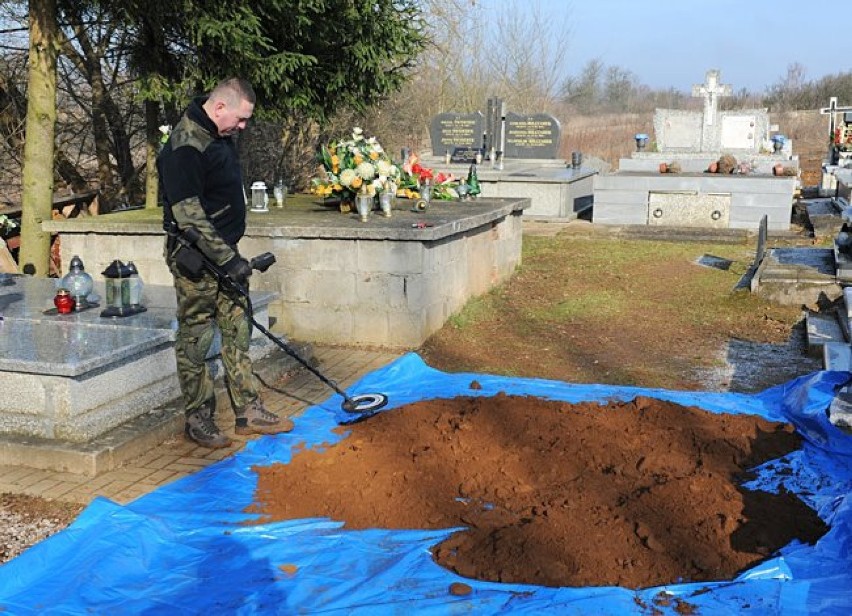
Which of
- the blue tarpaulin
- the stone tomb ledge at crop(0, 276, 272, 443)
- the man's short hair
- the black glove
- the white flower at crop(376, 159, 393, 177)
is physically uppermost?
the man's short hair

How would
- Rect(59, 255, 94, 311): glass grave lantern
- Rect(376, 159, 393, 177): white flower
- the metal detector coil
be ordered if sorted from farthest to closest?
Rect(376, 159, 393, 177): white flower, Rect(59, 255, 94, 311): glass grave lantern, the metal detector coil

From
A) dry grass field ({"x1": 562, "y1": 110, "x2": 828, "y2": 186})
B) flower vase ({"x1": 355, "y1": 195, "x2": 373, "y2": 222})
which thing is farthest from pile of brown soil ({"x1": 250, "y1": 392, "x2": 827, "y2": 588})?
dry grass field ({"x1": 562, "y1": 110, "x2": 828, "y2": 186})

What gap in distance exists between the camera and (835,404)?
4891mm

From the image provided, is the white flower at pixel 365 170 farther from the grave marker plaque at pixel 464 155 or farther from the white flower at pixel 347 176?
the grave marker plaque at pixel 464 155

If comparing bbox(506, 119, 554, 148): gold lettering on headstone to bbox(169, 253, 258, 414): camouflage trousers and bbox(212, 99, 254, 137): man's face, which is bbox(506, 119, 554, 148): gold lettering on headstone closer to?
bbox(169, 253, 258, 414): camouflage trousers

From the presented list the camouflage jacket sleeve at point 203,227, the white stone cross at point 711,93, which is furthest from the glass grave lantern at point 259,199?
the white stone cross at point 711,93

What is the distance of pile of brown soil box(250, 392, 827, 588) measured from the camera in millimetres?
3383

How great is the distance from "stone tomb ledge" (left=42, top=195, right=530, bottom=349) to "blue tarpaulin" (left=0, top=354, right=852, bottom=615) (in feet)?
10.2

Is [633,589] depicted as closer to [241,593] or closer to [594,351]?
[241,593]

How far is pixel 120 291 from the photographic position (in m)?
5.64

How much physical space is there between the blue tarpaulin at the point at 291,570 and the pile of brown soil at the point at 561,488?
13 cm

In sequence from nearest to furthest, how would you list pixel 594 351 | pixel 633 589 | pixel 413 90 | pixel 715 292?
pixel 633 589 < pixel 594 351 < pixel 715 292 < pixel 413 90

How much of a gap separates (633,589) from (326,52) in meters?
8.51

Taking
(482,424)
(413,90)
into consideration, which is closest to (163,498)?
(482,424)
